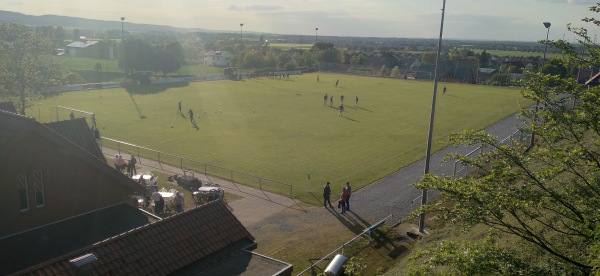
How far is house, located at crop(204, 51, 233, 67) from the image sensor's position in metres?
118

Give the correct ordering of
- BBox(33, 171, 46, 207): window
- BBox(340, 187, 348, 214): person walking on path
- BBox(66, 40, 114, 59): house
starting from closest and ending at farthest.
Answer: BBox(33, 171, 46, 207): window, BBox(340, 187, 348, 214): person walking on path, BBox(66, 40, 114, 59): house

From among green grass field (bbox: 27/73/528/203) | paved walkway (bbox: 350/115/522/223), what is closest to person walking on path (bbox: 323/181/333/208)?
green grass field (bbox: 27/73/528/203)

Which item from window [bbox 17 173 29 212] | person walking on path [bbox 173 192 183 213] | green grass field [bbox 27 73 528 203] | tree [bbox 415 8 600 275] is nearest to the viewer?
tree [bbox 415 8 600 275]

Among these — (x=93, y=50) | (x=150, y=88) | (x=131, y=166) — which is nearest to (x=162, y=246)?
(x=131, y=166)

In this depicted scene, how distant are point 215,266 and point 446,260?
19.9 feet

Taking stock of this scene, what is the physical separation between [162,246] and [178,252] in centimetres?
40

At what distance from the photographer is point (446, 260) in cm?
754

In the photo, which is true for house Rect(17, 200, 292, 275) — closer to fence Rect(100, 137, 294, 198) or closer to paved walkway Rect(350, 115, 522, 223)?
paved walkway Rect(350, 115, 522, 223)

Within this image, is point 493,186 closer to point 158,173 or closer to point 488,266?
point 488,266

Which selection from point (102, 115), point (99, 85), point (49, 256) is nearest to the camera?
point (49, 256)

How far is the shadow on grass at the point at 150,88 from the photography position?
59250 millimetres

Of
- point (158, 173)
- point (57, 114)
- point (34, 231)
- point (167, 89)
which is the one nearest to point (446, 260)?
point (34, 231)

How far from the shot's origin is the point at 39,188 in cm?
1369

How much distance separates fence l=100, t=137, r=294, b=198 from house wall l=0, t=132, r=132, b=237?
934 centimetres
